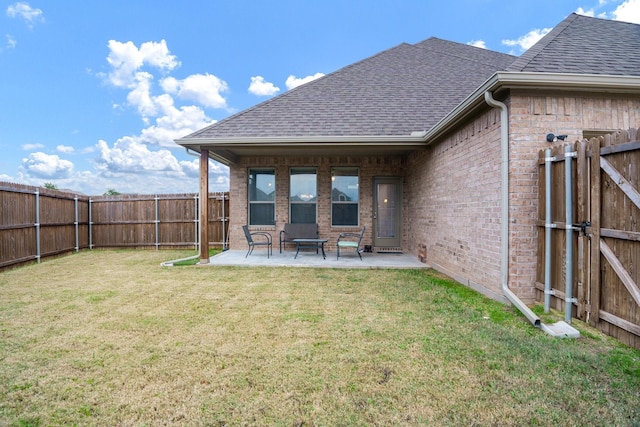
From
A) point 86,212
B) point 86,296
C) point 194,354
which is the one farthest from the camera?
point 86,212

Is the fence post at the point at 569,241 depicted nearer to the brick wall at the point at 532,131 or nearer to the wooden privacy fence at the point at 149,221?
the brick wall at the point at 532,131

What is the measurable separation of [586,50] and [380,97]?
4.94m

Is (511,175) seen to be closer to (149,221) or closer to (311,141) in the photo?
(311,141)

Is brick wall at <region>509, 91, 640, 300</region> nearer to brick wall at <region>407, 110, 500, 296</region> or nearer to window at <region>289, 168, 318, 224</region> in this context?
brick wall at <region>407, 110, 500, 296</region>

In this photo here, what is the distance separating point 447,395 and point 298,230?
706cm

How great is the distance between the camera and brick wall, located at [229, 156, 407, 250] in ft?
30.2

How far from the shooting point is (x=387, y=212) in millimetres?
9289

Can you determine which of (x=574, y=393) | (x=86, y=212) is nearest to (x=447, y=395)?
(x=574, y=393)

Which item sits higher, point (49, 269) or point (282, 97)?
point (282, 97)

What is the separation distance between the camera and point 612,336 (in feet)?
9.74

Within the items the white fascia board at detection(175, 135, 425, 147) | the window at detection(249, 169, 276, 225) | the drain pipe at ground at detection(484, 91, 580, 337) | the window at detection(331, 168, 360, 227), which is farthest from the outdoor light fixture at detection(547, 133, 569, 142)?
the window at detection(249, 169, 276, 225)

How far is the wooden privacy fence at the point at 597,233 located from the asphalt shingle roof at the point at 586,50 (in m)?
1.43

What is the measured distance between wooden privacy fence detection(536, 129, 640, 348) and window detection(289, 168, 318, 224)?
639 centimetres

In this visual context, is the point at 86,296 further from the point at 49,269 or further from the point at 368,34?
the point at 368,34
